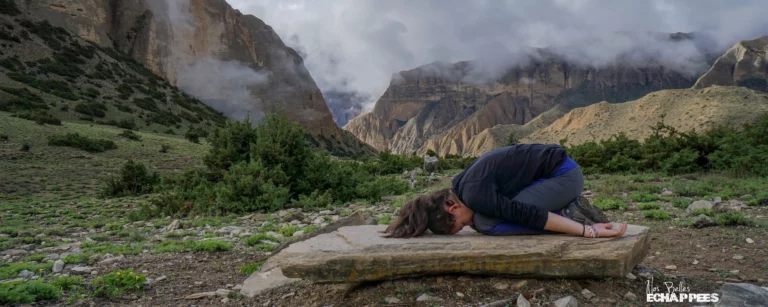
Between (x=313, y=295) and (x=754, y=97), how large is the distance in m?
57.6

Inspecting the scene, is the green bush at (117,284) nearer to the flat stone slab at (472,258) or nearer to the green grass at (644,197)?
the flat stone slab at (472,258)

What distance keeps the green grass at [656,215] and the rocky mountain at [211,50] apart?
194 feet

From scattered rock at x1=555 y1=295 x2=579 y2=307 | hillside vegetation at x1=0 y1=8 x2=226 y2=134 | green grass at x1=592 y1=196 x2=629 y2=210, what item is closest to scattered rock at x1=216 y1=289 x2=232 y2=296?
scattered rock at x1=555 y1=295 x2=579 y2=307

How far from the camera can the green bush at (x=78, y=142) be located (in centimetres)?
1909

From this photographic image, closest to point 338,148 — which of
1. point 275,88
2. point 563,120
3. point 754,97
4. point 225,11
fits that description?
point 275,88

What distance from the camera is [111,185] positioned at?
1358 cm

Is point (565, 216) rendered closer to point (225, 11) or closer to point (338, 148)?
point (338, 148)

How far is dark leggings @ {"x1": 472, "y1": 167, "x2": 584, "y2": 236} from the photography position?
3.65 metres

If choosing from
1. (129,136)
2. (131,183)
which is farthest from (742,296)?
(129,136)

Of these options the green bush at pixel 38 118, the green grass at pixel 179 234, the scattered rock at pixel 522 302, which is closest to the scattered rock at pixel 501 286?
the scattered rock at pixel 522 302

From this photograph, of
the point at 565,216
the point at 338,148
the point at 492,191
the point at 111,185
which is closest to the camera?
the point at 492,191

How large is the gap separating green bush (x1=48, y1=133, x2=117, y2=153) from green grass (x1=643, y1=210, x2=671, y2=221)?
22.4 meters

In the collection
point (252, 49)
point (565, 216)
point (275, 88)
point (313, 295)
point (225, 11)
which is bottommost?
point (313, 295)

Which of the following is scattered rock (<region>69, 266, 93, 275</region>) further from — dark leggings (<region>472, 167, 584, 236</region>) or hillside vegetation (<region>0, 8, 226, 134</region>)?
hillside vegetation (<region>0, 8, 226, 134</region>)
